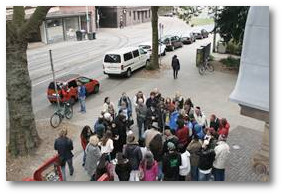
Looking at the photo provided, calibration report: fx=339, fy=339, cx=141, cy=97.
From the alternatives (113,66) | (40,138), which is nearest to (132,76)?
(113,66)

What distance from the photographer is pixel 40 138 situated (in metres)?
11.4

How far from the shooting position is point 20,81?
1013 cm

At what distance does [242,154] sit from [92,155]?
15.4 ft

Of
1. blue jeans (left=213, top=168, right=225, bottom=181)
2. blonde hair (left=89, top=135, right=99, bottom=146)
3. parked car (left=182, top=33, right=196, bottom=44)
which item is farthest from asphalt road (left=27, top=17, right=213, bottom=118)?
blue jeans (left=213, top=168, right=225, bottom=181)

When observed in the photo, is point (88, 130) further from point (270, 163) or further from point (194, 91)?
point (194, 91)

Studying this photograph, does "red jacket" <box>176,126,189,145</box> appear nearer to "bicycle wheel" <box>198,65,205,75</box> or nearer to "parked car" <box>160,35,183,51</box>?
"bicycle wheel" <box>198,65,205,75</box>

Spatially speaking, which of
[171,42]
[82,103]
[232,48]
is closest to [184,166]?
[82,103]

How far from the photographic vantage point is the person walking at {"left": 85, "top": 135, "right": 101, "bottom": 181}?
26.9 feet

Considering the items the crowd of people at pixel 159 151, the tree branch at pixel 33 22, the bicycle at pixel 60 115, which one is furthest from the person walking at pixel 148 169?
the bicycle at pixel 60 115

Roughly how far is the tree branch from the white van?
9846mm

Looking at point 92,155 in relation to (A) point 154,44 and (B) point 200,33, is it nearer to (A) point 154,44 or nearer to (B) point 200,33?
(A) point 154,44

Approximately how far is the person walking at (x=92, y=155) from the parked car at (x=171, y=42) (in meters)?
22.9

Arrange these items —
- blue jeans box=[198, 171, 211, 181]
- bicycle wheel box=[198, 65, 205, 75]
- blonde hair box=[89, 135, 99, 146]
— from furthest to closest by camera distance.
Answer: bicycle wheel box=[198, 65, 205, 75] → blue jeans box=[198, 171, 211, 181] → blonde hair box=[89, 135, 99, 146]

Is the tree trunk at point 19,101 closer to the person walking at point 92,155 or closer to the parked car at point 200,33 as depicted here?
the person walking at point 92,155
